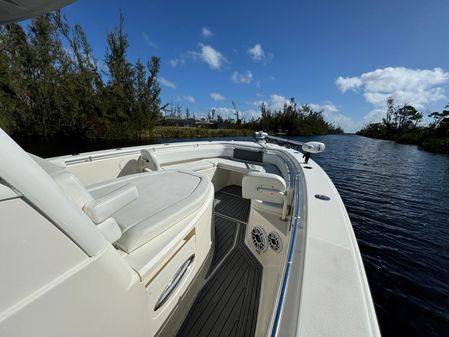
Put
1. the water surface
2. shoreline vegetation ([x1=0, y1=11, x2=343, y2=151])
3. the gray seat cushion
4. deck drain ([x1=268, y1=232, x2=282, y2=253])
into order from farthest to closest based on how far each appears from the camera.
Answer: shoreline vegetation ([x1=0, y1=11, x2=343, y2=151]) → the water surface → deck drain ([x1=268, y1=232, x2=282, y2=253]) → the gray seat cushion

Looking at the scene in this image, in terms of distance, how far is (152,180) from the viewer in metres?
1.40

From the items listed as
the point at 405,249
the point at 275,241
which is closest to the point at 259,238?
the point at 275,241

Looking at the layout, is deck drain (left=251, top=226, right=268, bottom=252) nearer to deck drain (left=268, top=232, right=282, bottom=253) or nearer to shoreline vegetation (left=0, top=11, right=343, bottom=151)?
deck drain (left=268, top=232, right=282, bottom=253)

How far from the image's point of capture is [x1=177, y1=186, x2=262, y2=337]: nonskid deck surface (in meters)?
1.07

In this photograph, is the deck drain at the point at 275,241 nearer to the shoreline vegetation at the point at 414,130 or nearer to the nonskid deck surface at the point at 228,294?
the nonskid deck surface at the point at 228,294

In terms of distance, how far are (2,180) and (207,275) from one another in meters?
1.36

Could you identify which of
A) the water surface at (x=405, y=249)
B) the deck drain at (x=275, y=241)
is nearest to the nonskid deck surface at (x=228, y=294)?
the deck drain at (x=275, y=241)

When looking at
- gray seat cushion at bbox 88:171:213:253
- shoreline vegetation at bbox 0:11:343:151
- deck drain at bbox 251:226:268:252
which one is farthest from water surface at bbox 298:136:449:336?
shoreline vegetation at bbox 0:11:343:151

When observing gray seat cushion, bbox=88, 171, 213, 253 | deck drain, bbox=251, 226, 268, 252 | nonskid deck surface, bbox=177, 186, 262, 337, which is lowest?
nonskid deck surface, bbox=177, 186, 262, 337

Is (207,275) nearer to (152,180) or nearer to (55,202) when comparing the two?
(152,180)

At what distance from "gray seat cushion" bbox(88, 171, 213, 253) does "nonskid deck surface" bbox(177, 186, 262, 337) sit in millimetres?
634

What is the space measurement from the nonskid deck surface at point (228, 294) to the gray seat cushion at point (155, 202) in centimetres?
63

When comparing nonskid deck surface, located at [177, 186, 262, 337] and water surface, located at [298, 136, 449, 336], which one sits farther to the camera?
water surface, located at [298, 136, 449, 336]

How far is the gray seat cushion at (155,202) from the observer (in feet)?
2.75
